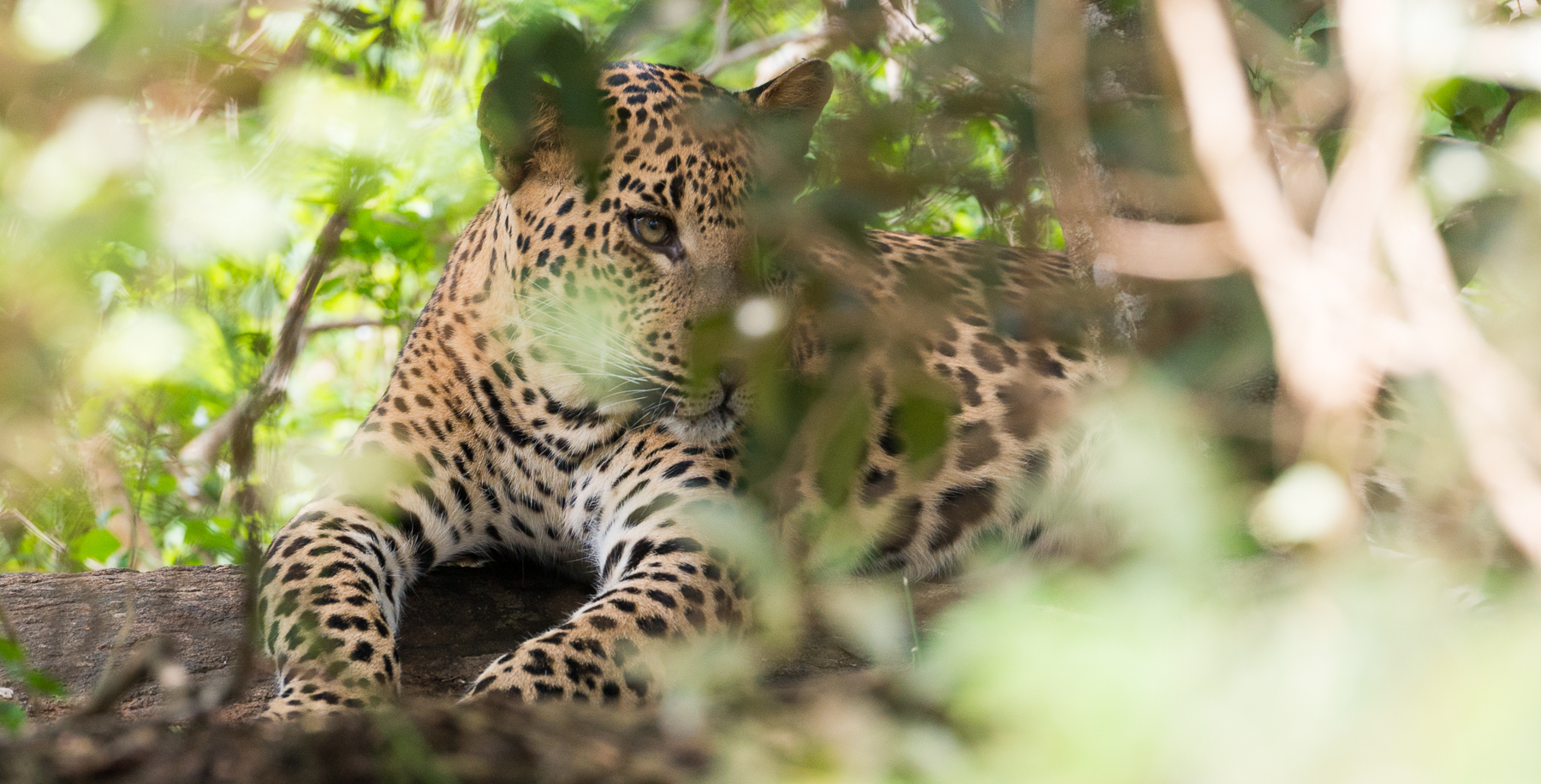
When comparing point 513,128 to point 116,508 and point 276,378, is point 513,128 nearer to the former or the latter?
point 276,378

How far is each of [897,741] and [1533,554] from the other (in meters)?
0.71

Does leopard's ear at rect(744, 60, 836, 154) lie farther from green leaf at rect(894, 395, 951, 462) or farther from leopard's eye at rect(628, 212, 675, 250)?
green leaf at rect(894, 395, 951, 462)

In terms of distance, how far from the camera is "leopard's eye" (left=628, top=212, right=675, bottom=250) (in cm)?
384

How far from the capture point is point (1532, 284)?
148 cm

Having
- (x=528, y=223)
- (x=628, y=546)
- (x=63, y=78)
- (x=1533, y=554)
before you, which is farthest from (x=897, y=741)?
(x=528, y=223)

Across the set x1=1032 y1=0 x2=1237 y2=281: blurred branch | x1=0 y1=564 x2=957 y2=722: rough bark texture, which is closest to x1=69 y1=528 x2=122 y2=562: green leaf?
x1=0 y1=564 x2=957 y2=722: rough bark texture

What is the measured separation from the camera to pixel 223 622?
3691 millimetres

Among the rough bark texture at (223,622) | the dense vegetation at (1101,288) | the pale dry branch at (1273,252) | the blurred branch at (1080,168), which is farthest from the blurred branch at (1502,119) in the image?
the rough bark texture at (223,622)

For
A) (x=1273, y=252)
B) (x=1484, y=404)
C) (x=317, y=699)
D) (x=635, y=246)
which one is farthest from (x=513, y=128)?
(x=635, y=246)

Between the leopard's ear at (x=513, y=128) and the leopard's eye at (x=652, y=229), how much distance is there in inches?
14.9

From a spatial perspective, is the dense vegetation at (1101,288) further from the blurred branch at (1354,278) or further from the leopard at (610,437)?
the leopard at (610,437)

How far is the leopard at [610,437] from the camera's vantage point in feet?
10.6

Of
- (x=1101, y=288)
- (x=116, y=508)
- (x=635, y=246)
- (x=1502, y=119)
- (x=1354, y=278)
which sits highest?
(x=635, y=246)

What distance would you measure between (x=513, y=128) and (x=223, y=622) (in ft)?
8.47
